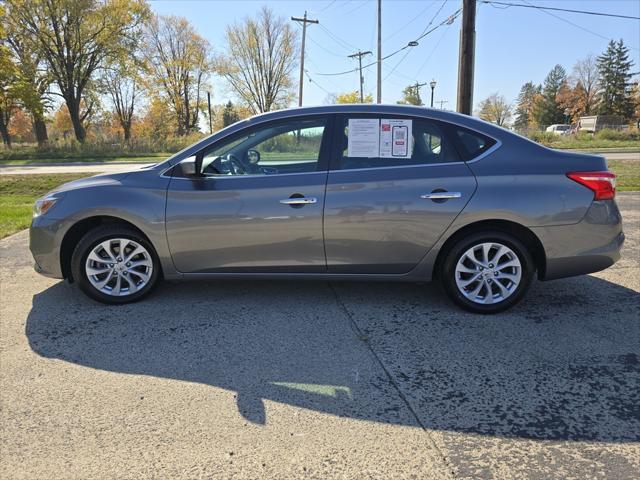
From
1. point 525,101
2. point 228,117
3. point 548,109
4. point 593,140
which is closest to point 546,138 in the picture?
point 593,140

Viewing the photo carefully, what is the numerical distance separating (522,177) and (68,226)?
377 centimetres

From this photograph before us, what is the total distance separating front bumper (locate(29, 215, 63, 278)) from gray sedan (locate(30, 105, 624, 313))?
0.01 metres

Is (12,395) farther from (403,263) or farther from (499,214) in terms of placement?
(499,214)

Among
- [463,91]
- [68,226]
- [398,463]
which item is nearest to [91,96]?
[463,91]

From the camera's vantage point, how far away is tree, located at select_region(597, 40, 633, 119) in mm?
68569

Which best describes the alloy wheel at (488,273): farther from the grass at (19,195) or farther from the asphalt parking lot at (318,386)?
the grass at (19,195)

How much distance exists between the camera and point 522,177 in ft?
12.1

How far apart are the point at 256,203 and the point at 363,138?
1032 millimetres

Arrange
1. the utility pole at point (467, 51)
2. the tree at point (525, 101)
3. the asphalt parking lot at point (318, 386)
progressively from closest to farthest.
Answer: the asphalt parking lot at point (318, 386) < the utility pole at point (467, 51) < the tree at point (525, 101)

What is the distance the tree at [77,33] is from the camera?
32.3m

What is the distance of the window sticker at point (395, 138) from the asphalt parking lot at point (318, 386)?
1.30 meters

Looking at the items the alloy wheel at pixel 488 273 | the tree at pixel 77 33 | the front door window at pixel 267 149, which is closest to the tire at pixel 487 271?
the alloy wheel at pixel 488 273

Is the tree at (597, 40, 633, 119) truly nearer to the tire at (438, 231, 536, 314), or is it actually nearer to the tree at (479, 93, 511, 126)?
the tree at (479, 93, 511, 126)

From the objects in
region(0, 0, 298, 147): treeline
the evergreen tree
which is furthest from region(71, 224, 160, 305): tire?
the evergreen tree
